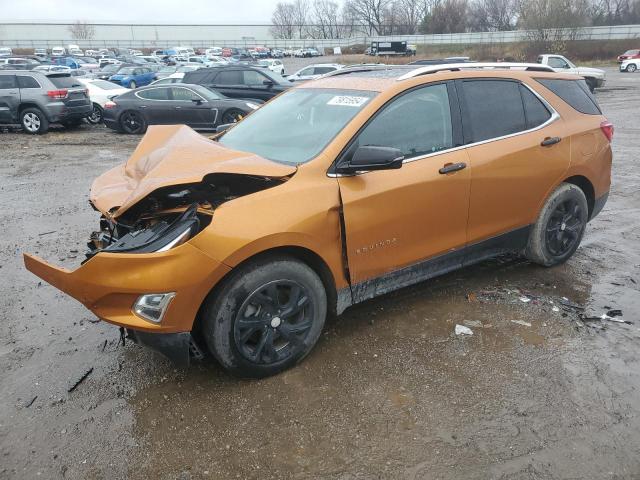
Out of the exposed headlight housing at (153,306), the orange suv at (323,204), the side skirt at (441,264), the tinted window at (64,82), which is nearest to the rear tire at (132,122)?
the tinted window at (64,82)

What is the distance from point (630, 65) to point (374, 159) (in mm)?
43185

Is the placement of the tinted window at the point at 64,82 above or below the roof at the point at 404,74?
above

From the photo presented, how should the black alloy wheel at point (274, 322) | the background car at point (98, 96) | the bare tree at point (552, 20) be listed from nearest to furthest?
the black alloy wheel at point (274, 322) < the background car at point (98, 96) < the bare tree at point (552, 20)

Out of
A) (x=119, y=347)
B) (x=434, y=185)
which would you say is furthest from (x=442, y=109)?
(x=119, y=347)

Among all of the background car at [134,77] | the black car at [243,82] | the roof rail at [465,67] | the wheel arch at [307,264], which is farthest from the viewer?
the background car at [134,77]

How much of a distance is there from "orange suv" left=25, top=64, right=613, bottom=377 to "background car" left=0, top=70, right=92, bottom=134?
38.3ft

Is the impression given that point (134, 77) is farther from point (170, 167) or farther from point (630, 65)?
point (630, 65)

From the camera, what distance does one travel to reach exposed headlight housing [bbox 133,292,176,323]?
274 centimetres

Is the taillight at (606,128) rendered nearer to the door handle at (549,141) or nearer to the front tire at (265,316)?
the door handle at (549,141)

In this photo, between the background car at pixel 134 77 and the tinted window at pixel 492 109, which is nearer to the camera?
the tinted window at pixel 492 109

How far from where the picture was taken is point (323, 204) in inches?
125

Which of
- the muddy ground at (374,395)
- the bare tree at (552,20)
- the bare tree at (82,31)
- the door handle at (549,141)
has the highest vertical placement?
the bare tree at (82,31)

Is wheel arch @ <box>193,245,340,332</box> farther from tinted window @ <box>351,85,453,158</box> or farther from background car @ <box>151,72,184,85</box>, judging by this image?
background car @ <box>151,72,184,85</box>

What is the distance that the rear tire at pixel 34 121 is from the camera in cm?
1404
